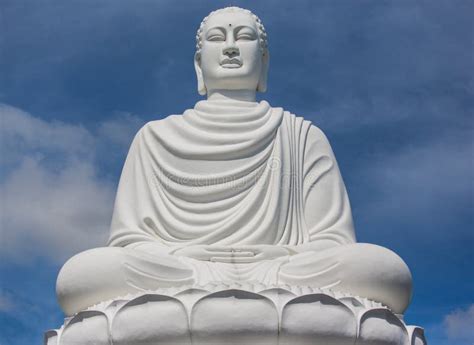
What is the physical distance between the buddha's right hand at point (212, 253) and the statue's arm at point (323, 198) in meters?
0.57

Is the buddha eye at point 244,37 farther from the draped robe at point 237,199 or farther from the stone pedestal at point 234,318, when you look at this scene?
the stone pedestal at point 234,318

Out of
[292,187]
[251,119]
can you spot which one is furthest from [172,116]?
[292,187]

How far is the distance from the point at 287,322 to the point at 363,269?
2.62ft

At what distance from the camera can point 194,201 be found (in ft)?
24.2

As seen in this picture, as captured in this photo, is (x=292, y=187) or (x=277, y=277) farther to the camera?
(x=292, y=187)

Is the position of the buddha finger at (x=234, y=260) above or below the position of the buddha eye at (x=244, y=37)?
below

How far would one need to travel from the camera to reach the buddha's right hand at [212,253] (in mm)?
6633

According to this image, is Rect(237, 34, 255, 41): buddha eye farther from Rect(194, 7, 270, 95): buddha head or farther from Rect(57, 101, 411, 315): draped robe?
Rect(57, 101, 411, 315): draped robe

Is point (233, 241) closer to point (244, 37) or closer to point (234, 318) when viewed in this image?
point (234, 318)

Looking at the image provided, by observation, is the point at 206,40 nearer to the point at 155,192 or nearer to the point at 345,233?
the point at 155,192

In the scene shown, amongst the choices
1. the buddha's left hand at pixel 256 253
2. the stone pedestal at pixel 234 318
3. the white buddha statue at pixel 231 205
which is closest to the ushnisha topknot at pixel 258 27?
the white buddha statue at pixel 231 205

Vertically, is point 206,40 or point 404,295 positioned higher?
point 206,40

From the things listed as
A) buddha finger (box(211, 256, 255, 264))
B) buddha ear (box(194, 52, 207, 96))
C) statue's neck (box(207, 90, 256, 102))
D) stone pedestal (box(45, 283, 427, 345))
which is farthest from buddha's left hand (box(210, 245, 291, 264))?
buddha ear (box(194, 52, 207, 96))

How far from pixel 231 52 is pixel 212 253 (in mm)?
2035
